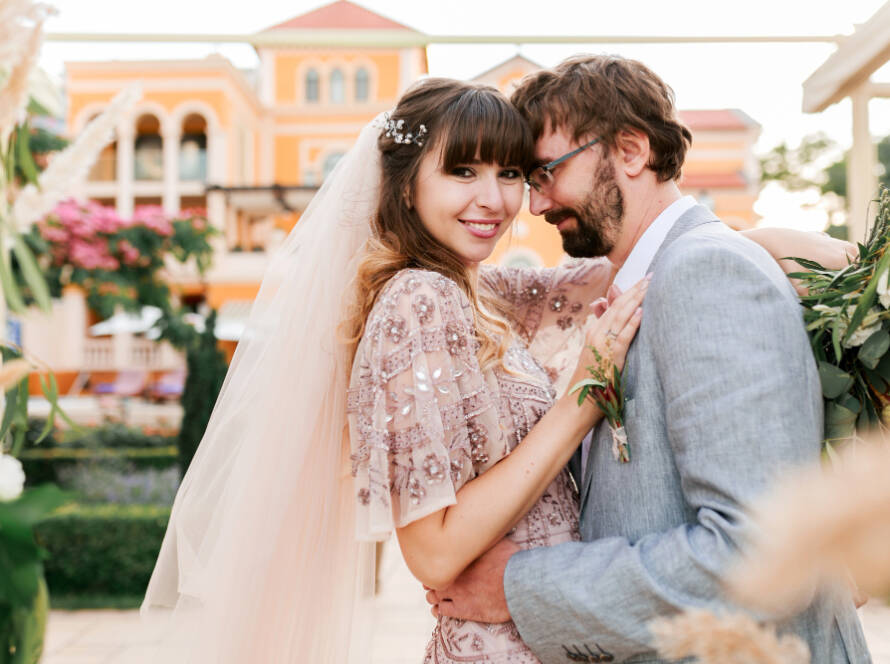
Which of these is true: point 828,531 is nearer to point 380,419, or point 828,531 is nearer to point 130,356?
point 380,419

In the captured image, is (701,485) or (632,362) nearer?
(701,485)

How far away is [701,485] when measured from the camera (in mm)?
1530

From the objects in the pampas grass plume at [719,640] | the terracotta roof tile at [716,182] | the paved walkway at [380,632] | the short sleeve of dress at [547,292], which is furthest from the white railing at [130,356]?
the pampas grass plume at [719,640]

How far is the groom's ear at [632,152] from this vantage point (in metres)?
2.11

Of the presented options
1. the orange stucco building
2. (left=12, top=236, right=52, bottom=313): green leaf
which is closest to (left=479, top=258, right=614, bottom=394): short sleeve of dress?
(left=12, top=236, right=52, bottom=313): green leaf

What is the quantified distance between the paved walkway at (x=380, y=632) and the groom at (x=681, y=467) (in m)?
3.07

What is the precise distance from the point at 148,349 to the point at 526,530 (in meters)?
26.1

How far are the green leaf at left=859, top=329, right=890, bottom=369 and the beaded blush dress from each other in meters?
0.80

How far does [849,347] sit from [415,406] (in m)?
0.90

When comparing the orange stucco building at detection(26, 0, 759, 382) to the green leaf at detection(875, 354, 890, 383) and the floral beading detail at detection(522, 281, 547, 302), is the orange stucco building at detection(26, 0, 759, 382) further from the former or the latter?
the green leaf at detection(875, 354, 890, 383)

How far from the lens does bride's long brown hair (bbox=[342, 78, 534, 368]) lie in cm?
202

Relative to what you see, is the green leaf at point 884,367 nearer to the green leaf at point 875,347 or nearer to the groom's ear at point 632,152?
the green leaf at point 875,347

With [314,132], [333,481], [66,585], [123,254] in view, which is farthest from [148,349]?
[333,481]

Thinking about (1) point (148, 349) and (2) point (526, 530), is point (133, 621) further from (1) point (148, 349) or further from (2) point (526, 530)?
(1) point (148, 349)
